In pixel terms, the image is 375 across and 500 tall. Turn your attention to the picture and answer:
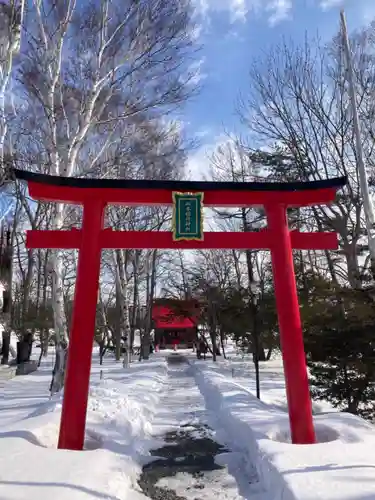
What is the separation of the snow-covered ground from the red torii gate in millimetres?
651

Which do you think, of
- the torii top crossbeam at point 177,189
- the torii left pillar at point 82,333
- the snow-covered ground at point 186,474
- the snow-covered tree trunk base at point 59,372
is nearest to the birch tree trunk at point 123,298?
the snow-covered tree trunk base at point 59,372

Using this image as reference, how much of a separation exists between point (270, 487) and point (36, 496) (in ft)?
8.32

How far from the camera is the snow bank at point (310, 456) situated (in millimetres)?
3758

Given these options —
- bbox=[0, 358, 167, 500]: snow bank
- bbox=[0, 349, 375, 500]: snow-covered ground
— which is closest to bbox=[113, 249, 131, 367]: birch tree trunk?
bbox=[0, 349, 375, 500]: snow-covered ground

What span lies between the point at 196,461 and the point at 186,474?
0.55 metres

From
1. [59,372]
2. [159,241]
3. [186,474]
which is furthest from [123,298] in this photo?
[186,474]

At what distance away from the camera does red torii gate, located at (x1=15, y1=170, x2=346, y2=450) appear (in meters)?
5.91

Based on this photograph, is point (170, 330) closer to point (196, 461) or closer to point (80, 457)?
point (196, 461)

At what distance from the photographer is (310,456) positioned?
4.74 m

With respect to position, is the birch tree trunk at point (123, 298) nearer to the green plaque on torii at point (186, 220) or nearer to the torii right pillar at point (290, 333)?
the green plaque on torii at point (186, 220)

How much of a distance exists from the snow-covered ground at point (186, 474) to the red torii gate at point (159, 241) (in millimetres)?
651

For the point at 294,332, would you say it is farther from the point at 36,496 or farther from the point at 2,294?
the point at 2,294

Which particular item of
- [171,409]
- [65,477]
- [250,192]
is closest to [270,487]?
[65,477]

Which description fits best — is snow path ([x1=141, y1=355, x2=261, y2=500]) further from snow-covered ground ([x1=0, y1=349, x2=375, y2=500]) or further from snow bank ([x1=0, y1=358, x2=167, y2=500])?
snow bank ([x1=0, y1=358, x2=167, y2=500])
